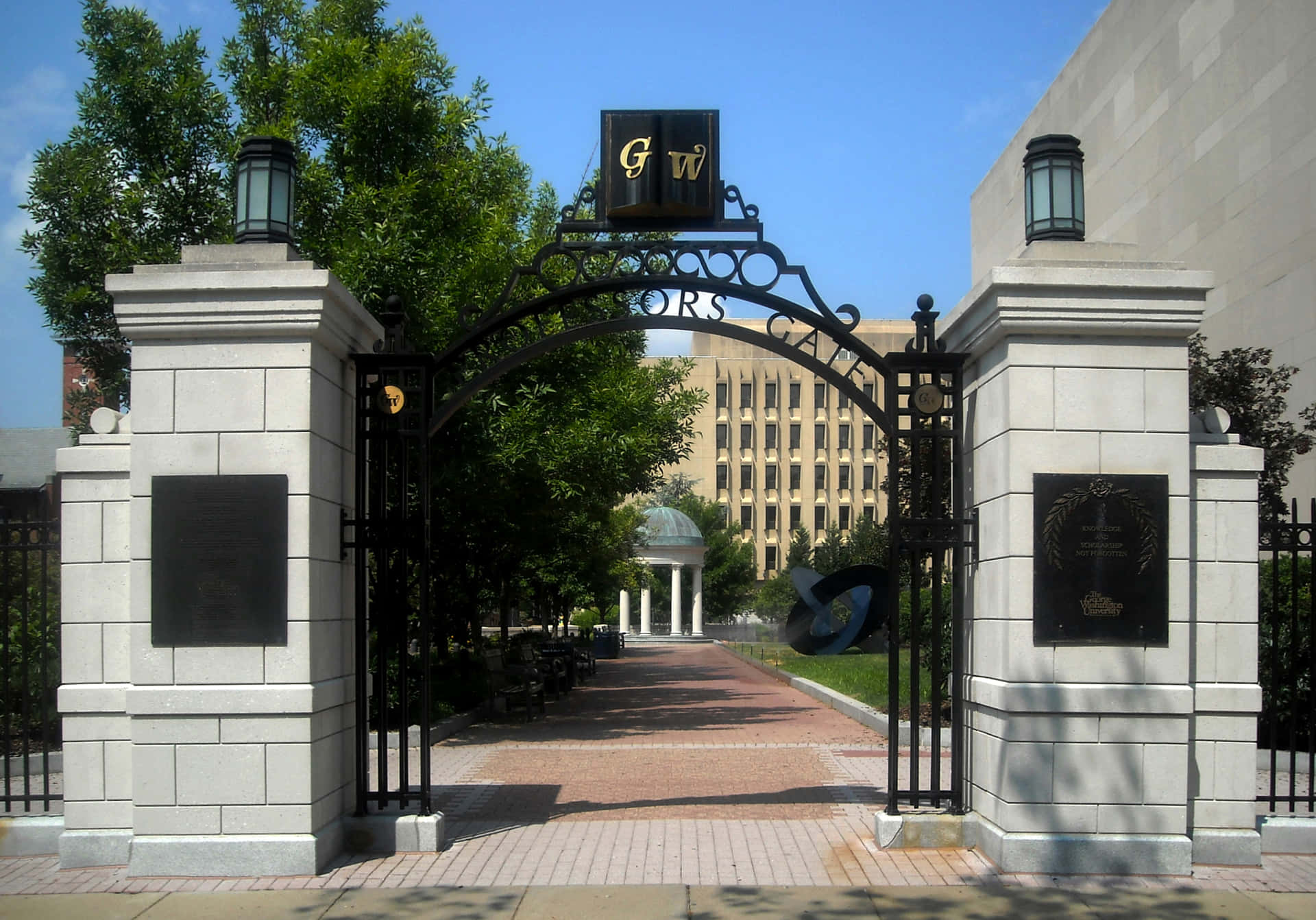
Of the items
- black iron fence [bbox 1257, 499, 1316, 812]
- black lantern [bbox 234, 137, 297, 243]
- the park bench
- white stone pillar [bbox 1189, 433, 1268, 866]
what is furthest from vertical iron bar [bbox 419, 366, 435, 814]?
the park bench

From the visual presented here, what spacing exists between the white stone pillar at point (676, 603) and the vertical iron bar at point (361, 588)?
55508mm

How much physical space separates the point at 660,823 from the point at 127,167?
11901 millimetres

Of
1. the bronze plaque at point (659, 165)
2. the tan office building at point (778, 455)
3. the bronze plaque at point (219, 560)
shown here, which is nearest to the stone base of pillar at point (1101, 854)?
the bronze plaque at point (659, 165)

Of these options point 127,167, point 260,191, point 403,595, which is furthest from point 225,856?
point 127,167

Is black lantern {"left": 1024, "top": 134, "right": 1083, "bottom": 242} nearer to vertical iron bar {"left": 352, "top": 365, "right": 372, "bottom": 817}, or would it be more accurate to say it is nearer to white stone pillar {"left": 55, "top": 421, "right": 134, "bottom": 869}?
vertical iron bar {"left": 352, "top": 365, "right": 372, "bottom": 817}

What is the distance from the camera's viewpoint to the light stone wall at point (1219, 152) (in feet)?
75.2

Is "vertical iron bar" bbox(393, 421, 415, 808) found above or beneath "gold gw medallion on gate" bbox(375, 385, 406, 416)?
beneath

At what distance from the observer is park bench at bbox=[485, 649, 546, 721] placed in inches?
758

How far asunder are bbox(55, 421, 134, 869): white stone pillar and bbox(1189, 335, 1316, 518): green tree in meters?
15.0

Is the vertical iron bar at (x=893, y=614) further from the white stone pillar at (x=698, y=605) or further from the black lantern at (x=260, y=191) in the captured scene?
the white stone pillar at (x=698, y=605)

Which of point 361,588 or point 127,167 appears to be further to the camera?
point 127,167

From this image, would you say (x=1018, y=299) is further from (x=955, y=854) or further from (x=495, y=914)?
(x=495, y=914)

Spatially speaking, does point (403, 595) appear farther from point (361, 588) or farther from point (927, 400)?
point (927, 400)

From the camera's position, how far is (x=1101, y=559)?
25.8 ft
